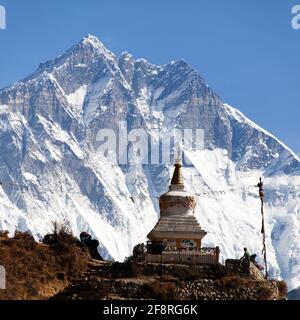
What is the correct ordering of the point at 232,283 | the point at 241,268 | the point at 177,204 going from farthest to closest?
the point at 177,204 < the point at 241,268 < the point at 232,283

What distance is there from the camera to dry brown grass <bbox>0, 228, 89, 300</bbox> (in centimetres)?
5522

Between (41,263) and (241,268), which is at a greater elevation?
(41,263)

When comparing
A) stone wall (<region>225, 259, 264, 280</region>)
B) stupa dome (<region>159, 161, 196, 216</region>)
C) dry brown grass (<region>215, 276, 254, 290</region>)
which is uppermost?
stupa dome (<region>159, 161, 196, 216</region>)

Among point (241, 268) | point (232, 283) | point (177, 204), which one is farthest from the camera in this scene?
point (177, 204)

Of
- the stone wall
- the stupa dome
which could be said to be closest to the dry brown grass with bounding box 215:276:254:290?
the stone wall

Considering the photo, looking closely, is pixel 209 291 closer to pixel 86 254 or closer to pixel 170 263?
pixel 170 263

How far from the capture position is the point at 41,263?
5928 centimetres

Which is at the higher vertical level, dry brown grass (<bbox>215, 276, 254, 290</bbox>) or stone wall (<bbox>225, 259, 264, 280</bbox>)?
stone wall (<bbox>225, 259, 264, 280</bbox>)

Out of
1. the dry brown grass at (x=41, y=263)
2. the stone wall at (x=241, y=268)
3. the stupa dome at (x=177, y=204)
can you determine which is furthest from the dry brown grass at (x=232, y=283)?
the stupa dome at (x=177, y=204)

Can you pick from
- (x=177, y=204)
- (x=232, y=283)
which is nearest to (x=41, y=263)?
(x=232, y=283)

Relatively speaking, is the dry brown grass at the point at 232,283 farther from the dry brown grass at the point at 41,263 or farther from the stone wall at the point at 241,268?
the dry brown grass at the point at 41,263

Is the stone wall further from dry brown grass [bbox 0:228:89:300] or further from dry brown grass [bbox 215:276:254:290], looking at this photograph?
dry brown grass [bbox 0:228:89:300]

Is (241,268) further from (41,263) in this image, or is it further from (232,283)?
(41,263)
